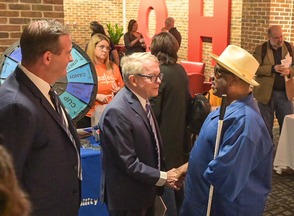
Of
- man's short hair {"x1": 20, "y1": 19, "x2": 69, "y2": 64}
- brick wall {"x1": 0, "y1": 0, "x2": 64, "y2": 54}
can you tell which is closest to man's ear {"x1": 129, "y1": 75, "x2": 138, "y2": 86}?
man's short hair {"x1": 20, "y1": 19, "x2": 69, "y2": 64}

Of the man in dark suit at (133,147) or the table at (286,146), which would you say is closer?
the man in dark suit at (133,147)

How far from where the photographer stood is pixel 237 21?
724cm

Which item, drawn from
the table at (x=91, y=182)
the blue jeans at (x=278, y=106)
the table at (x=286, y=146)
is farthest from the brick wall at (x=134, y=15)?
the table at (x=286, y=146)

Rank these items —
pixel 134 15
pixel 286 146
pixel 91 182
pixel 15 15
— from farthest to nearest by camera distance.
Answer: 1. pixel 134 15
2. pixel 286 146
3. pixel 15 15
4. pixel 91 182

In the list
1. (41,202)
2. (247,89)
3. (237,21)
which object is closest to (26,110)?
(41,202)

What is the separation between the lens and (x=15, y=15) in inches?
132

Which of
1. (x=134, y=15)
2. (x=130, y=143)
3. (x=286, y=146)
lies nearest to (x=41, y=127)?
(x=130, y=143)

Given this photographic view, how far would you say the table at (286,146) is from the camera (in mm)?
4156

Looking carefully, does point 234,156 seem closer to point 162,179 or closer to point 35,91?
point 162,179

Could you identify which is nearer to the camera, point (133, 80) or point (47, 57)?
point (47, 57)

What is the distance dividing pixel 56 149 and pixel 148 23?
9.66m

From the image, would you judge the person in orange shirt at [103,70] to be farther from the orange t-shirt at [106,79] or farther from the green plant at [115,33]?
the green plant at [115,33]

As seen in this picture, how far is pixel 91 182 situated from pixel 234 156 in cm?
131

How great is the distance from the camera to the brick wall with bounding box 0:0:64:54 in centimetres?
331
